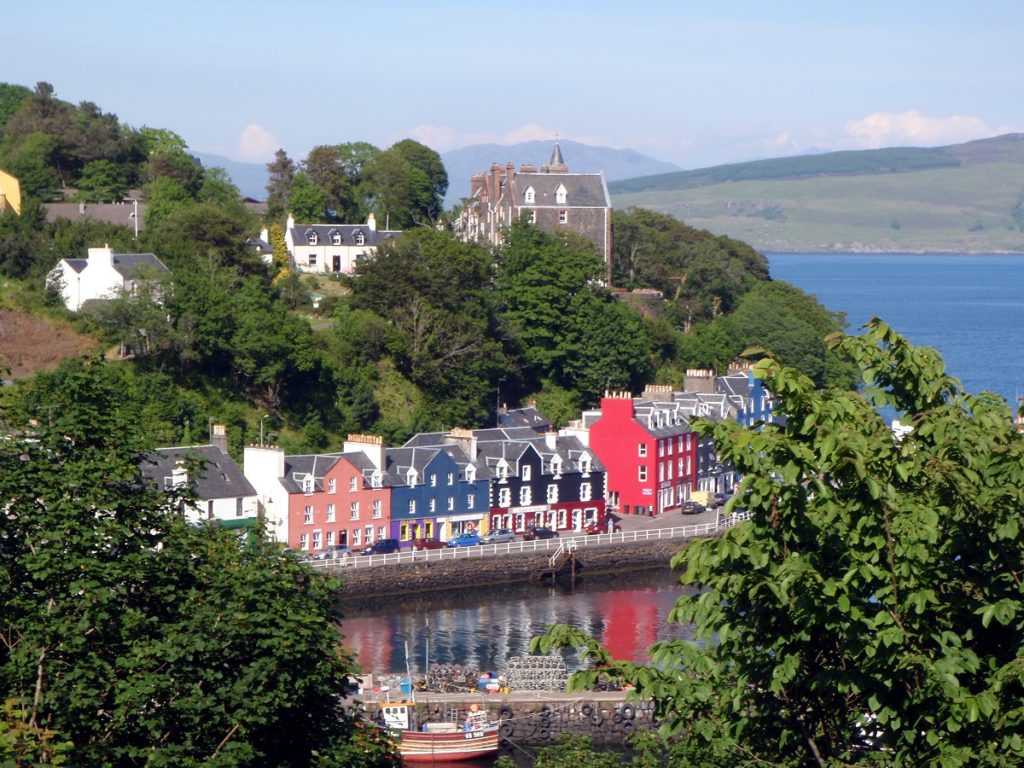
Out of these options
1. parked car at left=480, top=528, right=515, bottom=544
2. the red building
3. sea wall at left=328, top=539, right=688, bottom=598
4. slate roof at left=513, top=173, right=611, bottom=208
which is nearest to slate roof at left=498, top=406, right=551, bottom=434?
the red building

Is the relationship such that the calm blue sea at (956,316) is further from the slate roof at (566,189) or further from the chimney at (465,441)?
the chimney at (465,441)

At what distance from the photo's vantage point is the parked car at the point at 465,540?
43188 mm

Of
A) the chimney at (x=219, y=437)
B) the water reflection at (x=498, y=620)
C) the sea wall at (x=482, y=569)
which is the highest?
the chimney at (x=219, y=437)

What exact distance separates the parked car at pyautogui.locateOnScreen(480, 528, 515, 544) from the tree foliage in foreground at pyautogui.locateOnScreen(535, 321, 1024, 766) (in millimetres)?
35314

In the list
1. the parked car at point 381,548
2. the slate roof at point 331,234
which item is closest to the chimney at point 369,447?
the parked car at point 381,548

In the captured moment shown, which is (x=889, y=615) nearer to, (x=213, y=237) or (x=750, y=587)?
(x=750, y=587)

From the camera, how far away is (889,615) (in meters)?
7.91

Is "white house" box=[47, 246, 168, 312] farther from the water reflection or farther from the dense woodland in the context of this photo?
the water reflection

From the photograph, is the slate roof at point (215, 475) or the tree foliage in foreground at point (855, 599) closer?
the tree foliage in foreground at point (855, 599)

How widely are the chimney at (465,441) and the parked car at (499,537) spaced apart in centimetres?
211

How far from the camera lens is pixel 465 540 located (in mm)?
43594

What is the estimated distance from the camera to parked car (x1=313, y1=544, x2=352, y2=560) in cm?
4016

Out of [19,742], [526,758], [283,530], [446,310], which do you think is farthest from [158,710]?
[446,310]

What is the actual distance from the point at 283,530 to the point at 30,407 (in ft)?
A: 81.5
